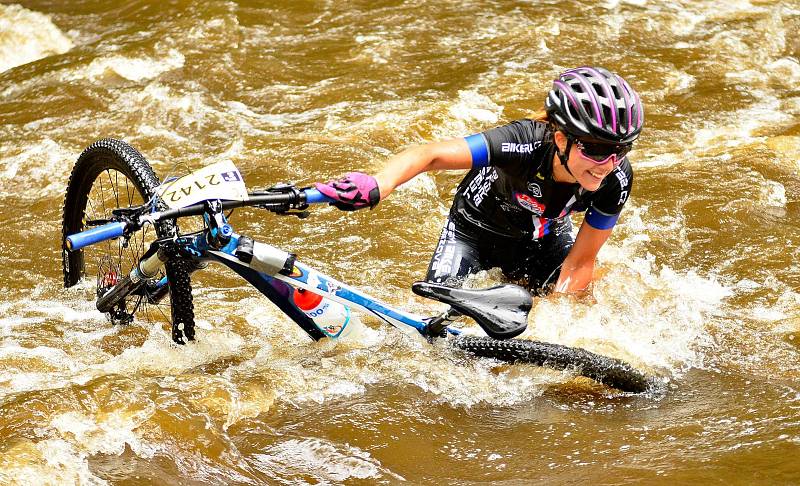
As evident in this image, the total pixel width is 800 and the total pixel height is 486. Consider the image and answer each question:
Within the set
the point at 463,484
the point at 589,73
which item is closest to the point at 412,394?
the point at 463,484

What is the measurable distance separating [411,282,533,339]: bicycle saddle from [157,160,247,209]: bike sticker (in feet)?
2.92

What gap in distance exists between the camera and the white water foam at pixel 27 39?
34.3 feet

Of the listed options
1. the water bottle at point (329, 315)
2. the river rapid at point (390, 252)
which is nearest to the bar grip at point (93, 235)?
the river rapid at point (390, 252)

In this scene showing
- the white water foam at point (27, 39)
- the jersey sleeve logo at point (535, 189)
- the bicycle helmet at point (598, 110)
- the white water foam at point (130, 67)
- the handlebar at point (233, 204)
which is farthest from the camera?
the white water foam at point (27, 39)

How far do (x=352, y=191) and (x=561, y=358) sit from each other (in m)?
A: 1.28

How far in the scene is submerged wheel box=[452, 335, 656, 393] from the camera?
423 centimetres

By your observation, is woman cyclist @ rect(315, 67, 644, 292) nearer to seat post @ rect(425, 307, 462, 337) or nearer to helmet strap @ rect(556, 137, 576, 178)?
helmet strap @ rect(556, 137, 576, 178)

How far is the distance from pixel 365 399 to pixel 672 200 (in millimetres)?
3825

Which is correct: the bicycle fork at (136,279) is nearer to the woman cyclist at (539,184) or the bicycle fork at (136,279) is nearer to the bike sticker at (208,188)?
the bike sticker at (208,188)

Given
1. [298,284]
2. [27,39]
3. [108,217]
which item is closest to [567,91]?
[298,284]

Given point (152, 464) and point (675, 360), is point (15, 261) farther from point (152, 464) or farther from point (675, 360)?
point (675, 360)

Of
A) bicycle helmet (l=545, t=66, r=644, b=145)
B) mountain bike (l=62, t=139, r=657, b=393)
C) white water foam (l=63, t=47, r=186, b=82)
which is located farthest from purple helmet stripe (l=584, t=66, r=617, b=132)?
white water foam (l=63, t=47, r=186, b=82)

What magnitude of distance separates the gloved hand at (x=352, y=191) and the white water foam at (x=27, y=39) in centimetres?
777

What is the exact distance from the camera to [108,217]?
4.85m
